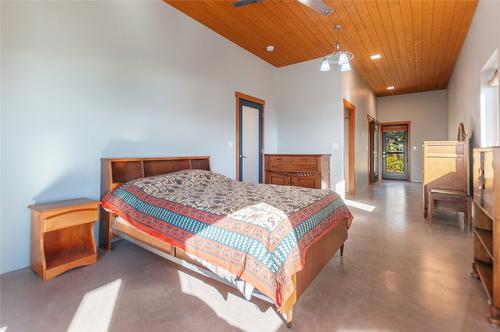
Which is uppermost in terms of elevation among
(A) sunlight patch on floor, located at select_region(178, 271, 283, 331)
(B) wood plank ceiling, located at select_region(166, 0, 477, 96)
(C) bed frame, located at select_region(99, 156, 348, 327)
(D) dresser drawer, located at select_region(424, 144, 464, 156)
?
(B) wood plank ceiling, located at select_region(166, 0, 477, 96)

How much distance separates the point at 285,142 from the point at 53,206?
4420 millimetres

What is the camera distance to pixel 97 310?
1.68m

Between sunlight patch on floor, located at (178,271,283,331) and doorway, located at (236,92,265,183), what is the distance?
9.30ft

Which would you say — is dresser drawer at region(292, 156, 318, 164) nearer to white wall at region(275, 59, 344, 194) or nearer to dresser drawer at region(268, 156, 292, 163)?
dresser drawer at region(268, 156, 292, 163)

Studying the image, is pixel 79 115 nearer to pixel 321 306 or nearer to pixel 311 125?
pixel 321 306

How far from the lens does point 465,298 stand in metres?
1.80

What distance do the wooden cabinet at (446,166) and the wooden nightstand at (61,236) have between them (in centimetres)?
448

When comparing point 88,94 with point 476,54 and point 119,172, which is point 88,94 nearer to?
point 119,172

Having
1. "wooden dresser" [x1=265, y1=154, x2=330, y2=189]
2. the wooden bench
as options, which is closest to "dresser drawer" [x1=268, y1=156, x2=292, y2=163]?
"wooden dresser" [x1=265, y1=154, x2=330, y2=189]

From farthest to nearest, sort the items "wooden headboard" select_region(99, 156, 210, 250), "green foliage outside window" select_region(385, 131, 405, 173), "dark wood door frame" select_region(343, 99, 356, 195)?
"green foliage outside window" select_region(385, 131, 405, 173) < "dark wood door frame" select_region(343, 99, 356, 195) < "wooden headboard" select_region(99, 156, 210, 250)

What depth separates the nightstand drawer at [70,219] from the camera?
6.83 ft

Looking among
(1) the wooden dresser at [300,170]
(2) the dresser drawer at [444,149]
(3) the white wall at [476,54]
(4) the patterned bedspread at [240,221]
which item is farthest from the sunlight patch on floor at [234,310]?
(2) the dresser drawer at [444,149]

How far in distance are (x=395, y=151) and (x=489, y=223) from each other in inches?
318

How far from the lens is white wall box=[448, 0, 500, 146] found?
2.73 meters
